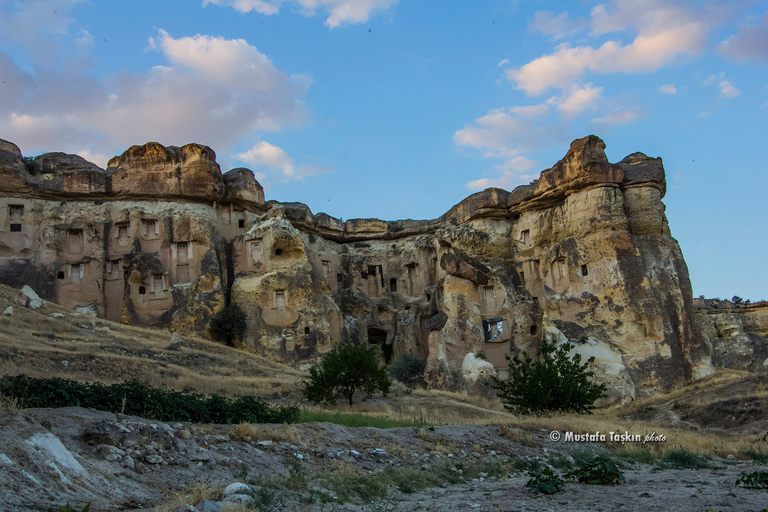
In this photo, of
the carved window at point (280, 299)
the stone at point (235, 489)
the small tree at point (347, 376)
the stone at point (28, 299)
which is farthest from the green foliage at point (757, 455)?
the stone at point (28, 299)

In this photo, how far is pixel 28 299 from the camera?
30500 millimetres

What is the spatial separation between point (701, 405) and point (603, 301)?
33.7 feet

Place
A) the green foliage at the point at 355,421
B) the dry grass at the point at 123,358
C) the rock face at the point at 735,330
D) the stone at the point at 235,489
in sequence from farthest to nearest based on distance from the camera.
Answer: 1. the rock face at the point at 735,330
2. the dry grass at the point at 123,358
3. the green foliage at the point at 355,421
4. the stone at the point at 235,489

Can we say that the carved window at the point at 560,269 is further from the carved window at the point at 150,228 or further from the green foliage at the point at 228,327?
the carved window at the point at 150,228

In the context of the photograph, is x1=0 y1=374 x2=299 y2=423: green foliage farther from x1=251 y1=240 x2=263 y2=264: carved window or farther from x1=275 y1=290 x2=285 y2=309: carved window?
x1=251 y1=240 x2=263 y2=264: carved window

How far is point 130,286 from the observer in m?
35.7

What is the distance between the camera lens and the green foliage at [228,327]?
33.8 meters

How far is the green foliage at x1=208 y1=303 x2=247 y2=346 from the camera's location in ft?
111

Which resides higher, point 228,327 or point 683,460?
point 228,327

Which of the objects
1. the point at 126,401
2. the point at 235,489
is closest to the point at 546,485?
the point at 235,489

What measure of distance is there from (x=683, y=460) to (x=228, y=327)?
2480 centimetres

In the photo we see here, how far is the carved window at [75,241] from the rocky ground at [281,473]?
2883 centimetres

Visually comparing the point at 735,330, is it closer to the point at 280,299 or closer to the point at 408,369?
the point at 408,369

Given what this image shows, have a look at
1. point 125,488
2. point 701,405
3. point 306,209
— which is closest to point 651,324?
point 701,405
